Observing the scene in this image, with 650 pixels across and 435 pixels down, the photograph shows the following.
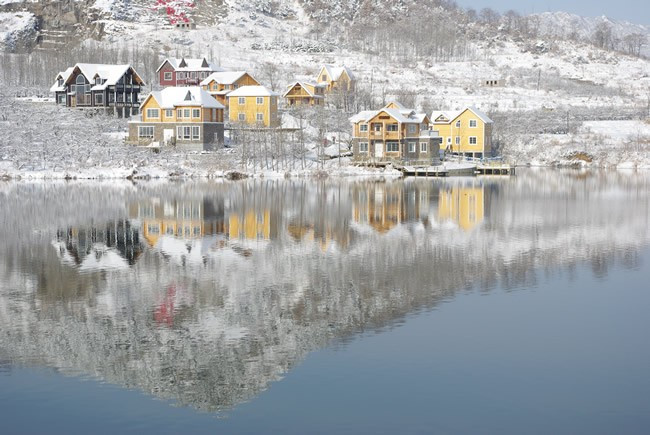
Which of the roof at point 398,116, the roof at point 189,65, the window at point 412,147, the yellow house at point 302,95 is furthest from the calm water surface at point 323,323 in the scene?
the roof at point 189,65

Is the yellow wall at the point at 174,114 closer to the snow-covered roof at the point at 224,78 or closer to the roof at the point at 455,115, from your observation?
the snow-covered roof at the point at 224,78

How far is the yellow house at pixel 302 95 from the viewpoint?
84.4 m

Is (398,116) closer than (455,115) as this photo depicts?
Yes

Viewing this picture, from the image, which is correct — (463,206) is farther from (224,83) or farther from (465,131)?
(224,83)

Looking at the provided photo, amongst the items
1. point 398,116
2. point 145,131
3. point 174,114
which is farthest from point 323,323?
point 145,131

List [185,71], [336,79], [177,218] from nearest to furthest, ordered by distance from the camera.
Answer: [177,218], [185,71], [336,79]

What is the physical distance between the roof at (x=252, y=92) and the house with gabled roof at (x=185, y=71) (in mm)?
13149

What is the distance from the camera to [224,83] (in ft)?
271

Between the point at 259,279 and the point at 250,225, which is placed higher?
the point at 250,225

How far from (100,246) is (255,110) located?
46866mm

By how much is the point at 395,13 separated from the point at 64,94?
263ft

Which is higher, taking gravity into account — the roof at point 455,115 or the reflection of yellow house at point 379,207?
the roof at point 455,115

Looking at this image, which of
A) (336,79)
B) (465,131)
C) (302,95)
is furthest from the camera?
(336,79)

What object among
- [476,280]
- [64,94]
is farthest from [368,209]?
[64,94]
